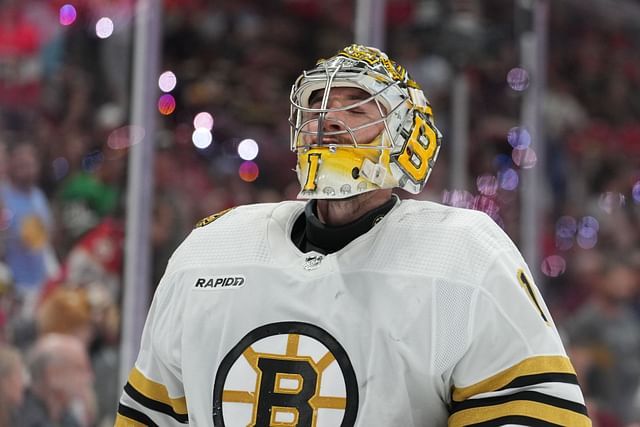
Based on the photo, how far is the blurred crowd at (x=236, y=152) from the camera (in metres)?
3.00

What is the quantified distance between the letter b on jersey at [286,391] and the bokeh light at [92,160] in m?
1.76

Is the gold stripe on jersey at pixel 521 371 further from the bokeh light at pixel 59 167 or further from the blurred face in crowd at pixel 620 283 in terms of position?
the blurred face in crowd at pixel 620 283

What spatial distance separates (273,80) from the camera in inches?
144

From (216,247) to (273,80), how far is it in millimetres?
2097

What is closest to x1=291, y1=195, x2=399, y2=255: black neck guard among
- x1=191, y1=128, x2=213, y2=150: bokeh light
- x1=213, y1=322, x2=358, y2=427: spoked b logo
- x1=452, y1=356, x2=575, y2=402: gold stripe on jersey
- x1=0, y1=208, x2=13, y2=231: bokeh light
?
x1=213, y1=322, x2=358, y2=427: spoked b logo

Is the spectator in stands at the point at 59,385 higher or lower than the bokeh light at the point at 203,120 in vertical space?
lower

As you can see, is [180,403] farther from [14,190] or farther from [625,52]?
[625,52]

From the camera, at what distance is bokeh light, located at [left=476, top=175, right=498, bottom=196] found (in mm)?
3857

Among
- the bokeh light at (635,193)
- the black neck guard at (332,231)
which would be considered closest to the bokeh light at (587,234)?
the bokeh light at (635,193)

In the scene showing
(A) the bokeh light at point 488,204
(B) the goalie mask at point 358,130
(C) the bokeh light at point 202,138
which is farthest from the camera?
(A) the bokeh light at point 488,204

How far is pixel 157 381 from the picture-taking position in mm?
1625

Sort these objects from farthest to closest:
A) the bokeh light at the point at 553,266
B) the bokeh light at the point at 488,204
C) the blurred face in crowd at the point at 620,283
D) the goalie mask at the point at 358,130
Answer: the blurred face in crowd at the point at 620,283
the bokeh light at the point at 553,266
the bokeh light at the point at 488,204
the goalie mask at the point at 358,130

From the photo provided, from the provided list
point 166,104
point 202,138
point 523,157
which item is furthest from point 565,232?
point 166,104

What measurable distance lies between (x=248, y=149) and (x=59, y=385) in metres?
0.95
